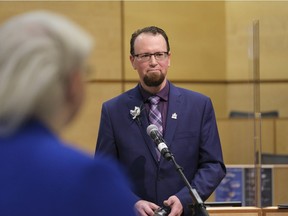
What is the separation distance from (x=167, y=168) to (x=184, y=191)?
137 mm

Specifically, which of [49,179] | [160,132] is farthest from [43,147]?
[160,132]

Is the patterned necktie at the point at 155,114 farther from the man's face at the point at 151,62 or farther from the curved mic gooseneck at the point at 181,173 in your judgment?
the curved mic gooseneck at the point at 181,173

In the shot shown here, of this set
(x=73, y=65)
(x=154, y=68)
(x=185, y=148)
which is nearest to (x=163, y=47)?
(x=154, y=68)

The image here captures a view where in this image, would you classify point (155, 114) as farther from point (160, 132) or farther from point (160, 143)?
point (160, 143)

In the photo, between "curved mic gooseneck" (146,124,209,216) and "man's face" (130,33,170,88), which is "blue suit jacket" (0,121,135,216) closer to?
"curved mic gooseneck" (146,124,209,216)

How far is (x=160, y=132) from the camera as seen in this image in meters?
3.29

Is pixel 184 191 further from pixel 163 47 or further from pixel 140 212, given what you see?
pixel 163 47

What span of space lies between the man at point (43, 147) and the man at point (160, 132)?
2035mm

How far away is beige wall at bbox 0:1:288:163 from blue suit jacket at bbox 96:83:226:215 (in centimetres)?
334

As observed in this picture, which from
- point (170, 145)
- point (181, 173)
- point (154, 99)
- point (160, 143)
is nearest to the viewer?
point (181, 173)

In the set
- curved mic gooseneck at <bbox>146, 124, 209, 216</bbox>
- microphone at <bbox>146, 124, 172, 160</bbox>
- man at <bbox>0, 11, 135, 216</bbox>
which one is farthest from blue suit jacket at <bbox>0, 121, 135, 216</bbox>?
microphone at <bbox>146, 124, 172, 160</bbox>

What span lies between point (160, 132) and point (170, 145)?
75 millimetres

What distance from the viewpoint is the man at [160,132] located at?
129 inches

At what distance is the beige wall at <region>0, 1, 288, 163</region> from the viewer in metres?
6.94
